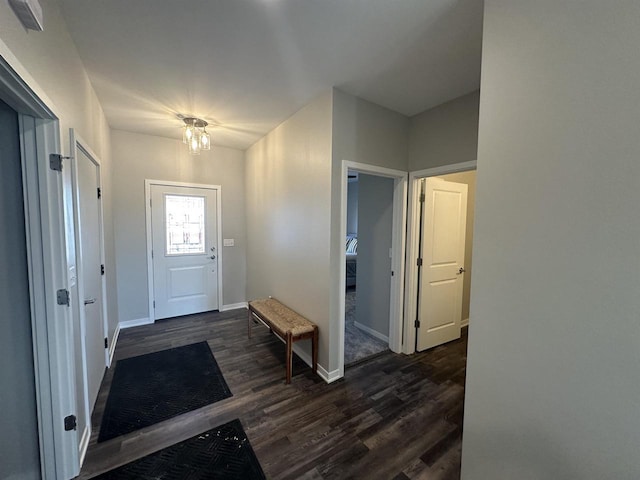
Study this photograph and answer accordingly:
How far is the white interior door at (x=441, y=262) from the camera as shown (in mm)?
2916

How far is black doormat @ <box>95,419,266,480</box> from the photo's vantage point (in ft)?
5.03

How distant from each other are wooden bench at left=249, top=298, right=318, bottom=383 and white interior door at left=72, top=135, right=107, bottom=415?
1452 mm

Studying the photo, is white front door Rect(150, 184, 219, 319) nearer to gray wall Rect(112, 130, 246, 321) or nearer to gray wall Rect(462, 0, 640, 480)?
gray wall Rect(112, 130, 246, 321)

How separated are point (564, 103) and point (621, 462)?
4.41 ft

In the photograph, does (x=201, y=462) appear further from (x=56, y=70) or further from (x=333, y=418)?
(x=56, y=70)

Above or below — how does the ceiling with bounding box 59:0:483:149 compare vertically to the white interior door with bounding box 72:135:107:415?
above

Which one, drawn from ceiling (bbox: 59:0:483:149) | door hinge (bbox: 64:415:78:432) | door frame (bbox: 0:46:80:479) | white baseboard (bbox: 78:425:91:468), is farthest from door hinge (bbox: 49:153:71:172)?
white baseboard (bbox: 78:425:91:468)

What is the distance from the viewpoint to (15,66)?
965 mm

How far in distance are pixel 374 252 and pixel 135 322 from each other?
3.52 m

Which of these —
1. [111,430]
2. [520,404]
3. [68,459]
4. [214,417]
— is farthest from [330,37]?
[111,430]

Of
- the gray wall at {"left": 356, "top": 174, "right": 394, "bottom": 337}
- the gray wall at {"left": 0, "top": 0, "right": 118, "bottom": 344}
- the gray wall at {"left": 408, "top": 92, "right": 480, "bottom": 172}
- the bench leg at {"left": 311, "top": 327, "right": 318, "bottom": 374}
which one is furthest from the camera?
the gray wall at {"left": 356, "top": 174, "right": 394, "bottom": 337}

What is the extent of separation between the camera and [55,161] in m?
1.38

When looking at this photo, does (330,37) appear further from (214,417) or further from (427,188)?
(214,417)

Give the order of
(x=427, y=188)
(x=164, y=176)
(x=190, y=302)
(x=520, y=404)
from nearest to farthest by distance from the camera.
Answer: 1. (x=520, y=404)
2. (x=427, y=188)
3. (x=164, y=176)
4. (x=190, y=302)
